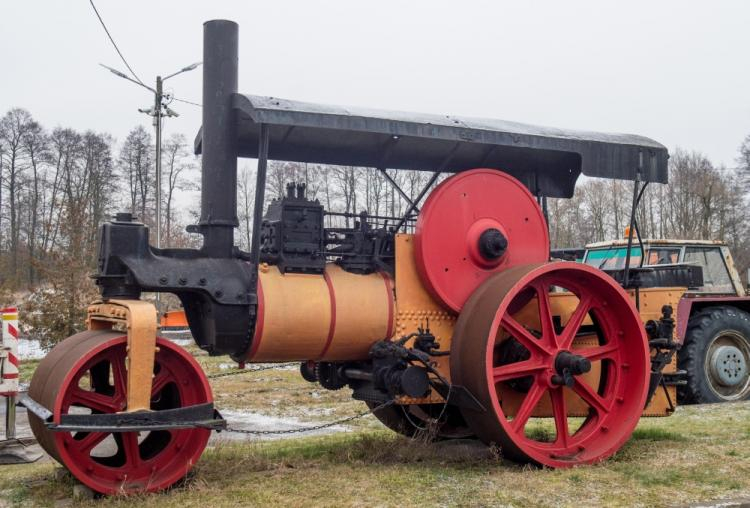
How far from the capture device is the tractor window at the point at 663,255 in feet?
40.5

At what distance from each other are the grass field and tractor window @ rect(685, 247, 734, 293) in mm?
5091

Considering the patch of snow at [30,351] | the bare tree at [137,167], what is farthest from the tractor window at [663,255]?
the bare tree at [137,167]

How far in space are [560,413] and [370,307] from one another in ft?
5.67

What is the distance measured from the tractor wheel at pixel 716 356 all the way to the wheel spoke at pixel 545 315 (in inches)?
222

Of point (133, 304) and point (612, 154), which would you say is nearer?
point (133, 304)

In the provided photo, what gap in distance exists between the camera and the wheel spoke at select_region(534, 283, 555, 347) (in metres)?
6.33

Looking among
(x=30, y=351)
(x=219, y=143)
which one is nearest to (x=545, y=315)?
(x=219, y=143)

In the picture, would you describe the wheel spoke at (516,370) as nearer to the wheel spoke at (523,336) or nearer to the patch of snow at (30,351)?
the wheel spoke at (523,336)

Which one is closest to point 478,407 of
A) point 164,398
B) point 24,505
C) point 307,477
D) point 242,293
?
point 307,477

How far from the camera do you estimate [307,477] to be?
559 centimetres

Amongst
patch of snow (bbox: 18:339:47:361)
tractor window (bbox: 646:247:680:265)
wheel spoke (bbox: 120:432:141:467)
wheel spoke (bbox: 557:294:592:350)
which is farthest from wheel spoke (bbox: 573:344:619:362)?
patch of snow (bbox: 18:339:47:361)

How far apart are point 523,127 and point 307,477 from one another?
326cm

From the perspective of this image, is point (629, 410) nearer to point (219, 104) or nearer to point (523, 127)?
point (523, 127)

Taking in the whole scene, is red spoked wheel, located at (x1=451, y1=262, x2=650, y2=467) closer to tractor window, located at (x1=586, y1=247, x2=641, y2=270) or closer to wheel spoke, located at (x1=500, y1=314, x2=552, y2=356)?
wheel spoke, located at (x1=500, y1=314, x2=552, y2=356)
